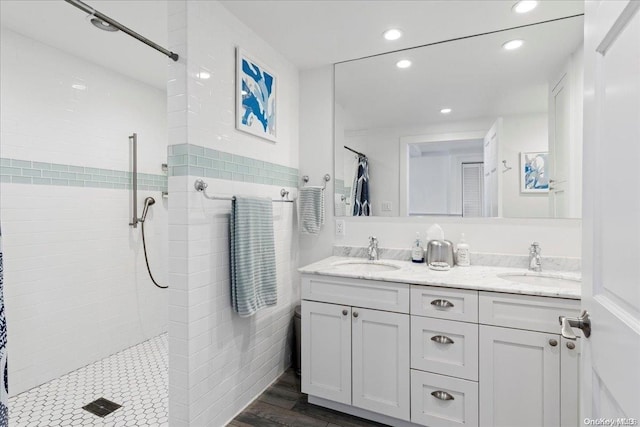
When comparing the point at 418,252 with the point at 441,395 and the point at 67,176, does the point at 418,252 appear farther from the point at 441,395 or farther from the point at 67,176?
the point at 67,176

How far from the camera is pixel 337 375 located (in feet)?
6.15

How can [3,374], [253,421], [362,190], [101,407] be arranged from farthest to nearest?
[362,190] < [101,407] < [253,421] < [3,374]

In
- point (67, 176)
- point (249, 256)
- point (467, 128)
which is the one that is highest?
point (467, 128)

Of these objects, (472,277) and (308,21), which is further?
(308,21)

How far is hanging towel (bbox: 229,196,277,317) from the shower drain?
3.28 ft

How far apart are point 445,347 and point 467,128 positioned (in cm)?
137

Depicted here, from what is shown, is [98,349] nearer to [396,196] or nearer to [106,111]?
[106,111]

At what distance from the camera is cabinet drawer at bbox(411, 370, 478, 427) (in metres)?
1.58

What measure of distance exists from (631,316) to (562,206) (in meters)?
1.59

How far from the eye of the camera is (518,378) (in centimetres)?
149

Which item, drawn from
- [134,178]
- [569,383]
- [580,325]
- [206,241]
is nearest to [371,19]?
[206,241]

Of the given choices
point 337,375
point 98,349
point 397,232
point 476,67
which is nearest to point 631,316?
point 337,375

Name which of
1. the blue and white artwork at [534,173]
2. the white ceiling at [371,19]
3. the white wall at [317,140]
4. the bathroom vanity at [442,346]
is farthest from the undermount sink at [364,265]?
the white ceiling at [371,19]

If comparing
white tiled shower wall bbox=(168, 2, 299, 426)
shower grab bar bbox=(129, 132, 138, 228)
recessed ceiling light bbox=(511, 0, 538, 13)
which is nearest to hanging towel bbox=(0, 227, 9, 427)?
white tiled shower wall bbox=(168, 2, 299, 426)
